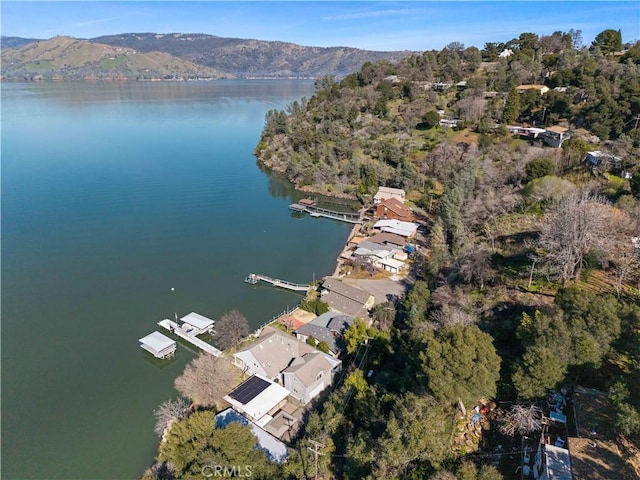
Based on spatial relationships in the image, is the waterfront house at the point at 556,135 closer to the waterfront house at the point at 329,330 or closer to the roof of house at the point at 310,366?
the waterfront house at the point at 329,330

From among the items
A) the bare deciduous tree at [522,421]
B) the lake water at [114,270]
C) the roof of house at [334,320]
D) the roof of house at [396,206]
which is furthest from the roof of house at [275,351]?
the roof of house at [396,206]

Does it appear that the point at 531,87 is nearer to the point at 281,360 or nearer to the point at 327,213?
the point at 327,213

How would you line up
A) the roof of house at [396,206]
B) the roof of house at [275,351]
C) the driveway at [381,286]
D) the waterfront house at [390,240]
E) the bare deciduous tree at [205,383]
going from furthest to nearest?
1. the roof of house at [396,206]
2. the waterfront house at [390,240]
3. the driveway at [381,286]
4. the roof of house at [275,351]
5. the bare deciduous tree at [205,383]

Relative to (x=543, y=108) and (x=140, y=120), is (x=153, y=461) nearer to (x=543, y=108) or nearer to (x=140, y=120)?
(x=543, y=108)

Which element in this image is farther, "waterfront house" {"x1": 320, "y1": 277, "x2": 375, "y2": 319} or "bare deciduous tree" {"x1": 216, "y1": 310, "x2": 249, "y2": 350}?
"waterfront house" {"x1": 320, "y1": 277, "x2": 375, "y2": 319}

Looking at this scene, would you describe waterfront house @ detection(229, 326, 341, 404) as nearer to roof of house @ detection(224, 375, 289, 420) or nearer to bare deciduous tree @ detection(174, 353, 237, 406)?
roof of house @ detection(224, 375, 289, 420)

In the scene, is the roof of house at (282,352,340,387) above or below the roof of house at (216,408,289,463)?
above

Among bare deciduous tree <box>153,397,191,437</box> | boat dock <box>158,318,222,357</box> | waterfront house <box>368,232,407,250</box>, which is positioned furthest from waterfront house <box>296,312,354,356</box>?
waterfront house <box>368,232,407,250</box>
